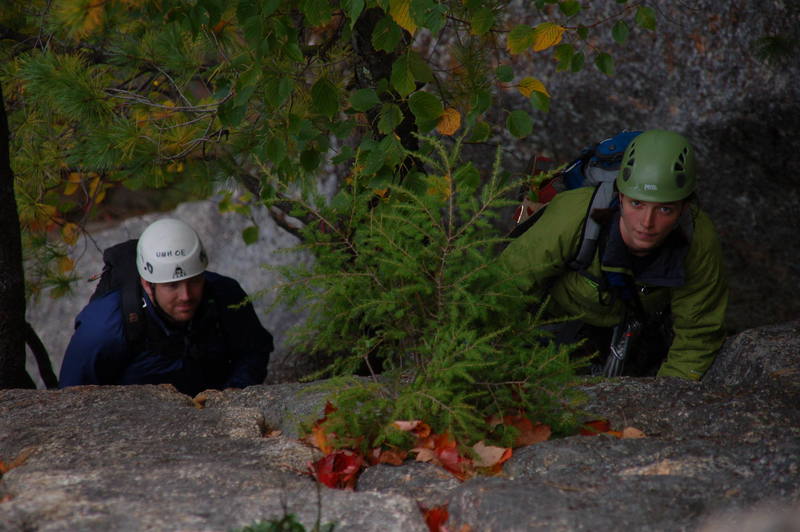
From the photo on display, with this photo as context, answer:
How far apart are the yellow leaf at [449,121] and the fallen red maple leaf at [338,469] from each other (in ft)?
5.30

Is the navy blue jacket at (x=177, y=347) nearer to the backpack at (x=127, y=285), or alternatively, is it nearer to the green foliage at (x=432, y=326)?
the backpack at (x=127, y=285)

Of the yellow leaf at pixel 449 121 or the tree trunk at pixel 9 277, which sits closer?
the yellow leaf at pixel 449 121

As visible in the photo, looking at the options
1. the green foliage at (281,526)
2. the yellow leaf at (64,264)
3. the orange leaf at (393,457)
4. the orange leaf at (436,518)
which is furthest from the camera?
the yellow leaf at (64,264)

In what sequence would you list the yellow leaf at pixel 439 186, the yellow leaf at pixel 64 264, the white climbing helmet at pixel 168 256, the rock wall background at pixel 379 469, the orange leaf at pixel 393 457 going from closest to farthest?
the rock wall background at pixel 379 469
the orange leaf at pixel 393 457
the yellow leaf at pixel 439 186
the white climbing helmet at pixel 168 256
the yellow leaf at pixel 64 264

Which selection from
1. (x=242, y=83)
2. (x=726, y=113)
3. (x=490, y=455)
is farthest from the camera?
(x=726, y=113)

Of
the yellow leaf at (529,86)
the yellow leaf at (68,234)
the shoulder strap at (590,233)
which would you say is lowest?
the yellow leaf at (68,234)

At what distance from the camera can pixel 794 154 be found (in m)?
5.84

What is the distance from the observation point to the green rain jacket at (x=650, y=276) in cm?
440

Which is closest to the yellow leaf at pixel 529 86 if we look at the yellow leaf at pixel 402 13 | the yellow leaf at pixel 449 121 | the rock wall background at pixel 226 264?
the yellow leaf at pixel 449 121

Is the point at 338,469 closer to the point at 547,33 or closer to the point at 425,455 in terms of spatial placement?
the point at 425,455

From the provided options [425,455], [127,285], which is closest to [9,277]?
[127,285]

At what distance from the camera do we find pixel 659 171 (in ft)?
13.6

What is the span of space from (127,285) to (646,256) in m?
2.99

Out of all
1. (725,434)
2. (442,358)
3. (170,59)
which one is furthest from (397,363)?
(170,59)
